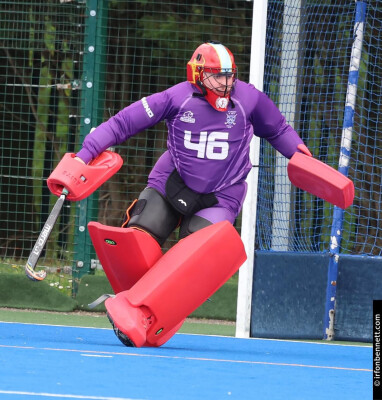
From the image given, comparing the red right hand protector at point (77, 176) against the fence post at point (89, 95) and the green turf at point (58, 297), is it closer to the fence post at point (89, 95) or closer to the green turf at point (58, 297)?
the green turf at point (58, 297)

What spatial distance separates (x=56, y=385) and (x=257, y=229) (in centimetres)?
336

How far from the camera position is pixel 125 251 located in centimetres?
557

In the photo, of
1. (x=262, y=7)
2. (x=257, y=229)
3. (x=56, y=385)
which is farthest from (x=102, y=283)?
(x=56, y=385)

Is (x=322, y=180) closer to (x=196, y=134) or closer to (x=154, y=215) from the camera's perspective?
(x=196, y=134)

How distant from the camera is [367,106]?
29.9 ft

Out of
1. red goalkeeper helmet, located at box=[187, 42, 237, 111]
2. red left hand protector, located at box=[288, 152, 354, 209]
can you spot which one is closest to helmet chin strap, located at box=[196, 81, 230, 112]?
red goalkeeper helmet, located at box=[187, 42, 237, 111]

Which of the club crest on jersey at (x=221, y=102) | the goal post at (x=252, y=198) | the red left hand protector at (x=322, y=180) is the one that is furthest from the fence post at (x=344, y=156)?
the club crest on jersey at (x=221, y=102)

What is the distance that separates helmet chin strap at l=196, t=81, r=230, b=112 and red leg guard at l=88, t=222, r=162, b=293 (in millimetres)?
756

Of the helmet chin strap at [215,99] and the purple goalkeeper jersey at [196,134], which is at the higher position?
the helmet chin strap at [215,99]

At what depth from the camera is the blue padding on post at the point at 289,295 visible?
279 inches

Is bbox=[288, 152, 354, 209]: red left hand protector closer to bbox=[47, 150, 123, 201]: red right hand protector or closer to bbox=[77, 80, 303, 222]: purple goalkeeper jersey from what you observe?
bbox=[77, 80, 303, 222]: purple goalkeeper jersey

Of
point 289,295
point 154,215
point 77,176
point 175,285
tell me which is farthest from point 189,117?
point 289,295

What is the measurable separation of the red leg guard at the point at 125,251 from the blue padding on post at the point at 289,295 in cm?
155

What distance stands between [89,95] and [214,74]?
112 inches
